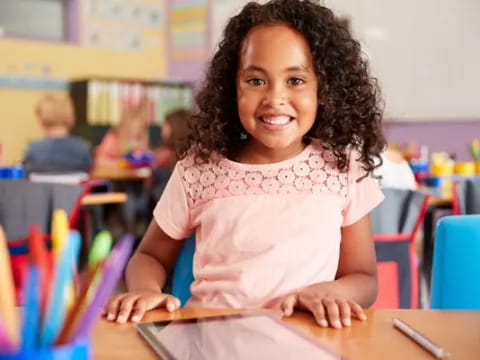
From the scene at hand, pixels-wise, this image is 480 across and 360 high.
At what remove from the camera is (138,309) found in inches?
32.3

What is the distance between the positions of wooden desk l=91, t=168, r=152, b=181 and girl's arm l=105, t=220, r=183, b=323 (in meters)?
2.88

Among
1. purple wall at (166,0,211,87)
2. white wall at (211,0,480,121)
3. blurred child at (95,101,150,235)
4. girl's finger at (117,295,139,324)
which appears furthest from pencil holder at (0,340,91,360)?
purple wall at (166,0,211,87)

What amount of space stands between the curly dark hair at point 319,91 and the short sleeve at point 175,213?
8cm

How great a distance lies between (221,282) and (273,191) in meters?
0.19

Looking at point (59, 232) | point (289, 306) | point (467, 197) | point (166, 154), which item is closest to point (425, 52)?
point (166, 154)

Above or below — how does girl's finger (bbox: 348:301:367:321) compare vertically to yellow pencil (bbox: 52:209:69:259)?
below

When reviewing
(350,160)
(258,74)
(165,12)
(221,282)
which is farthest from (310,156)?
(165,12)

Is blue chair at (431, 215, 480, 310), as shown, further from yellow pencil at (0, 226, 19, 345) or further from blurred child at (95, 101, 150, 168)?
blurred child at (95, 101, 150, 168)

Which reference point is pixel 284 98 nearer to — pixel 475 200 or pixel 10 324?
pixel 10 324

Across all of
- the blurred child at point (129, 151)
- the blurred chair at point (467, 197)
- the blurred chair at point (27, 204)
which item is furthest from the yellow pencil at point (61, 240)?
the blurred child at point (129, 151)

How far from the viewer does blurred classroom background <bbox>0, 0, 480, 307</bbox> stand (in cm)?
527

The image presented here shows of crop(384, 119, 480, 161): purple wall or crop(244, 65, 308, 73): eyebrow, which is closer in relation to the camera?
crop(244, 65, 308, 73): eyebrow

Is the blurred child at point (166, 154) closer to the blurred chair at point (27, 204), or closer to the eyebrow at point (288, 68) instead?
the blurred chair at point (27, 204)

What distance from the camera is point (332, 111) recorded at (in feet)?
4.11
